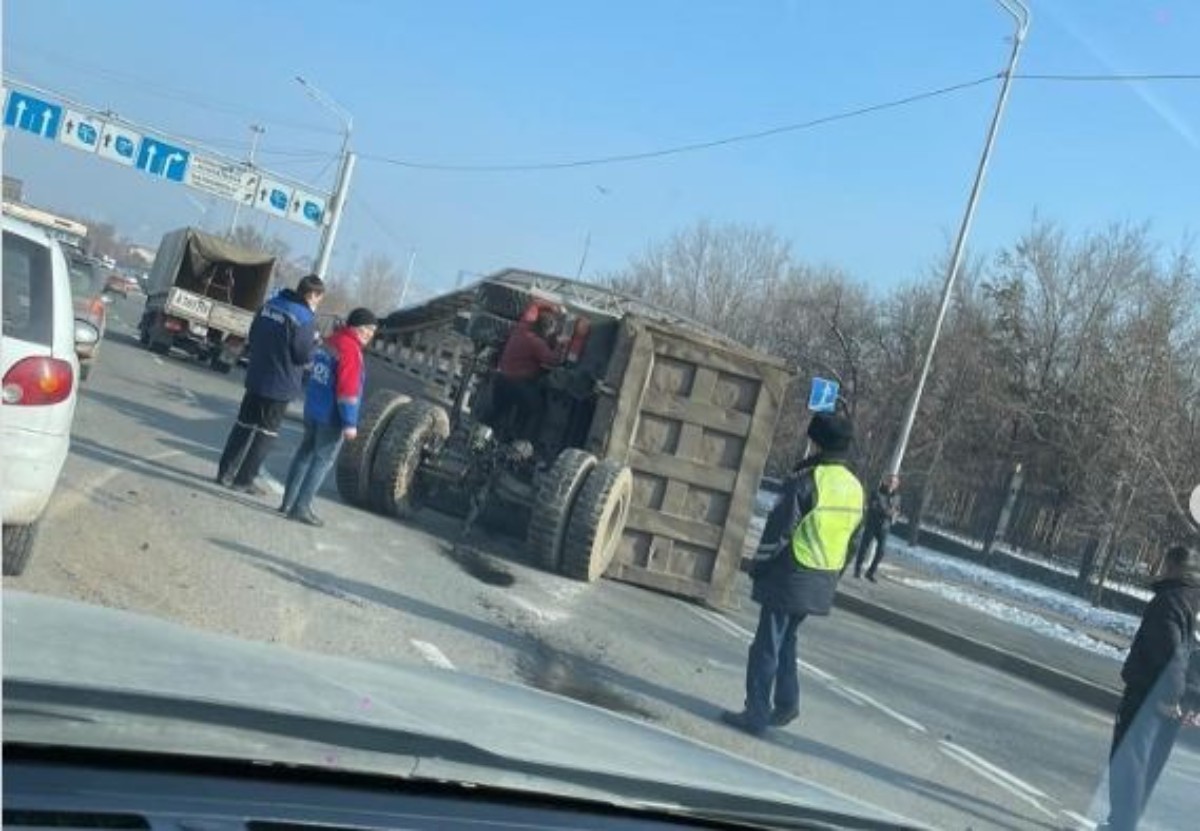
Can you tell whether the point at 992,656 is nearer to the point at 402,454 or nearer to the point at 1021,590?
the point at 402,454

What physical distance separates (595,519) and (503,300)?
3.01 meters

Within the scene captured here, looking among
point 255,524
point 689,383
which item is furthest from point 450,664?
point 689,383

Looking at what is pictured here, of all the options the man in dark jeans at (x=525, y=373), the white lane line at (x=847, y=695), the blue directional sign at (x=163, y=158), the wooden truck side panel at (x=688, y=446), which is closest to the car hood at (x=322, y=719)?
the white lane line at (x=847, y=695)

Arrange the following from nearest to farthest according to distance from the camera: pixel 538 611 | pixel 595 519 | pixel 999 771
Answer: pixel 999 771 → pixel 538 611 → pixel 595 519

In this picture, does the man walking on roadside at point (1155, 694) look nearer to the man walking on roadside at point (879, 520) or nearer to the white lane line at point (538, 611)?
the white lane line at point (538, 611)

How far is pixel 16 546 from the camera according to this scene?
259 inches

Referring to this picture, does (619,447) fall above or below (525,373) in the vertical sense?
below

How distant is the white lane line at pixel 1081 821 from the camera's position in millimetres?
8055

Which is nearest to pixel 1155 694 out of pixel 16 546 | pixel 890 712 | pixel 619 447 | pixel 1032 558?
pixel 890 712

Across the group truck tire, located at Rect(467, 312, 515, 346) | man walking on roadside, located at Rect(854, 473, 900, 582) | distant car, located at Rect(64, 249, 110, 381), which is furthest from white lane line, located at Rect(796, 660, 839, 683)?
distant car, located at Rect(64, 249, 110, 381)

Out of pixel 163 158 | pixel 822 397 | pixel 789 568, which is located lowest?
pixel 789 568

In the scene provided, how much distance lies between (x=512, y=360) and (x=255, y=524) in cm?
333

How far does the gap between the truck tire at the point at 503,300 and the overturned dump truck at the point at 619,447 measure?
0.07 m

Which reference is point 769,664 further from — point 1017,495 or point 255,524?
point 1017,495
